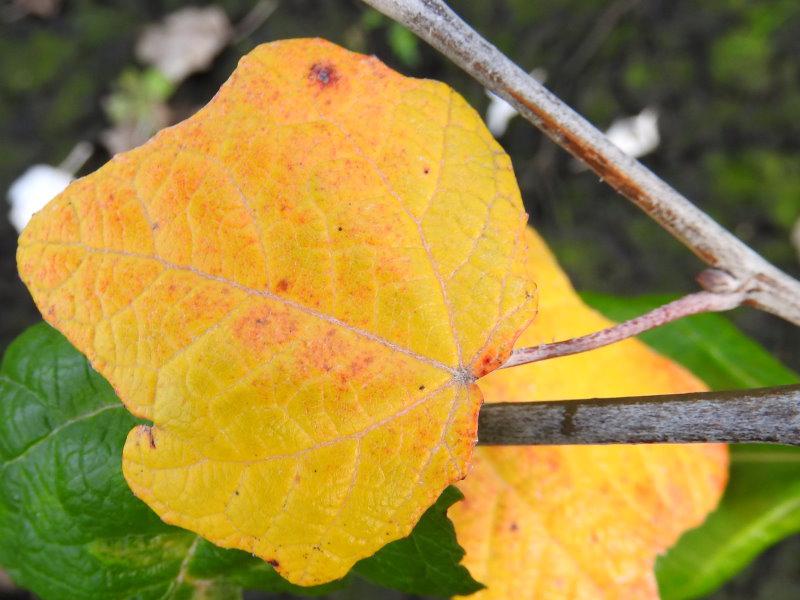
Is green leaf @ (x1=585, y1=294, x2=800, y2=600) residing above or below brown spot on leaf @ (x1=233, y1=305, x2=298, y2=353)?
below

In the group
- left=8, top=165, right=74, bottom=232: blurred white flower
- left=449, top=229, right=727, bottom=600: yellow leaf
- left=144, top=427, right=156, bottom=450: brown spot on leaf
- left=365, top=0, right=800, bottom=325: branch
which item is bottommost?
left=8, top=165, right=74, bottom=232: blurred white flower

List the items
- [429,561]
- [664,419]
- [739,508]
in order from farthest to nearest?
1. [739,508]
2. [429,561]
3. [664,419]

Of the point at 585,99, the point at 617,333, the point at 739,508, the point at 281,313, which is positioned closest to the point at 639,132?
the point at 585,99

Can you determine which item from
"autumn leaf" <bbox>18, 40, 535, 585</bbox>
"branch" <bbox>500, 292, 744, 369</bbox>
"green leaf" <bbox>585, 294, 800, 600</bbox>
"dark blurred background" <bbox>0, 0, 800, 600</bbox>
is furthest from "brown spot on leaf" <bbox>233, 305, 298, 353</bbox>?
"dark blurred background" <bbox>0, 0, 800, 600</bbox>

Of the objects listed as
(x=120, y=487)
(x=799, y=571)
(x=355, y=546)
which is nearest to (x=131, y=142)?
(x=120, y=487)

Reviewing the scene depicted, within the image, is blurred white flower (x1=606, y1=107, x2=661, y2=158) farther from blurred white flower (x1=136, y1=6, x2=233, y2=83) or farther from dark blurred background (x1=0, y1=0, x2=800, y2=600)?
blurred white flower (x1=136, y1=6, x2=233, y2=83)

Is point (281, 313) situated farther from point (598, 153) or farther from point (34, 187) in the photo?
point (34, 187)

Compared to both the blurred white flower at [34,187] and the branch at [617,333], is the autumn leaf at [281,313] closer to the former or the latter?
the branch at [617,333]
